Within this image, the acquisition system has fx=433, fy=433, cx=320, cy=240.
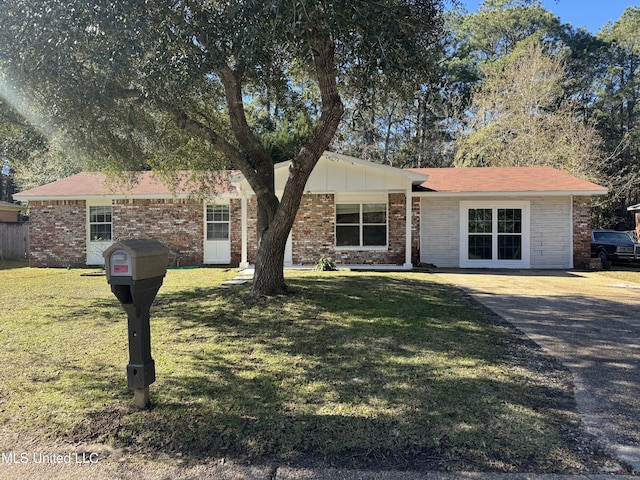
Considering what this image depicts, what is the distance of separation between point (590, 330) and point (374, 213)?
9213 mm

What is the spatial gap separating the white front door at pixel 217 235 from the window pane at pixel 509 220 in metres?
9.59

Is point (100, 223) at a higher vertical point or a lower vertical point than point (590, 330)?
higher

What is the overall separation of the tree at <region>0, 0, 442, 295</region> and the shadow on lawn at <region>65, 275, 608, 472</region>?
2.93m

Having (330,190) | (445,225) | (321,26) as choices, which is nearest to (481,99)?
(445,225)

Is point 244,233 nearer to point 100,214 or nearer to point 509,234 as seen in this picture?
point 100,214

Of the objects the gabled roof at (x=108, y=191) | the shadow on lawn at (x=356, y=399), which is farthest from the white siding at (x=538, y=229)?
the shadow on lawn at (x=356, y=399)

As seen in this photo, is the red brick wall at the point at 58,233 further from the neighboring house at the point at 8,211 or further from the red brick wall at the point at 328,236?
the neighboring house at the point at 8,211

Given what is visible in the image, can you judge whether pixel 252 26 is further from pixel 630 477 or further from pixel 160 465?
pixel 630 477

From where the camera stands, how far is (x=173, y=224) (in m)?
15.9

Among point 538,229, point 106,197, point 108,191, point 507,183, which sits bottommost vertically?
point 538,229

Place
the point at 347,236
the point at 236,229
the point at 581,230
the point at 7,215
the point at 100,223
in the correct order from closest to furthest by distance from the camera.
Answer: the point at 581,230 → the point at 347,236 → the point at 236,229 → the point at 100,223 → the point at 7,215

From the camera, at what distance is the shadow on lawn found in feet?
9.89

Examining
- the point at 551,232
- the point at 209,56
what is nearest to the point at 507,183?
the point at 551,232

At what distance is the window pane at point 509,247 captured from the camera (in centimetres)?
1474
